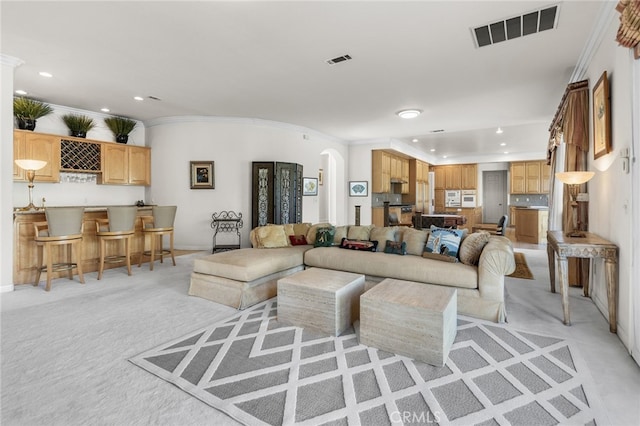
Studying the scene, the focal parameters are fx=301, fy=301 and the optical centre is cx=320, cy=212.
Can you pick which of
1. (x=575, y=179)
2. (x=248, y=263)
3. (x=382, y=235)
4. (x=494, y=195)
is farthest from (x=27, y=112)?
(x=494, y=195)

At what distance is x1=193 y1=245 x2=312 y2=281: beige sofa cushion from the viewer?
127 inches

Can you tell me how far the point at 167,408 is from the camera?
1.62 m

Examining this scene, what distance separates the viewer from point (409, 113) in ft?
19.0

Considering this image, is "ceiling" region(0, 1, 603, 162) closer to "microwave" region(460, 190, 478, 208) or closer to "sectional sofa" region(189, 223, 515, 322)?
"sectional sofa" region(189, 223, 515, 322)

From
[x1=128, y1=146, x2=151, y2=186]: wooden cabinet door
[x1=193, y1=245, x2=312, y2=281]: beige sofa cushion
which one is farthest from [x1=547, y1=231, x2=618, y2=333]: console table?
[x1=128, y1=146, x2=151, y2=186]: wooden cabinet door

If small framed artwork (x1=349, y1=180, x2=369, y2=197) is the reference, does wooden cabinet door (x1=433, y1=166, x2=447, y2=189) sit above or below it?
above

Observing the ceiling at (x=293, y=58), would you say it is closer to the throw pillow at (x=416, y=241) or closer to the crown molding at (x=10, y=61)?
the crown molding at (x=10, y=61)

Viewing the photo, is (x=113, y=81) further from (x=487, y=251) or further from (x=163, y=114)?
(x=487, y=251)

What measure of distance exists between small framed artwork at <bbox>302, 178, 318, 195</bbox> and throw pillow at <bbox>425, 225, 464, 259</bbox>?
4363mm

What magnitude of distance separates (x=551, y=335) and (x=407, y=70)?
11.0 ft

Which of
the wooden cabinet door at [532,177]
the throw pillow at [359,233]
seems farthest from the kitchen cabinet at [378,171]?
the wooden cabinet door at [532,177]

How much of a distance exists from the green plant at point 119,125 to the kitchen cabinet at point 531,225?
10090 mm

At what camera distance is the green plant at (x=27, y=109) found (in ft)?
16.4

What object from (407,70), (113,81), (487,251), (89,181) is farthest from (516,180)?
(89,181)
